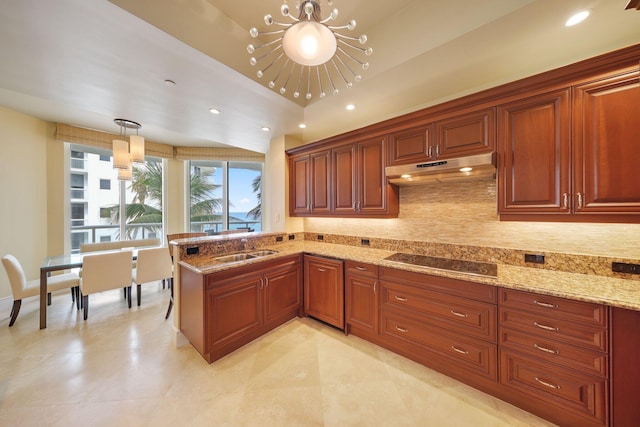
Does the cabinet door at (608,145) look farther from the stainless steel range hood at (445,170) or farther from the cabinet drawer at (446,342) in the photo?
the cabinet drawer at (446,342)

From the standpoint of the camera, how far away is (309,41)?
114cm

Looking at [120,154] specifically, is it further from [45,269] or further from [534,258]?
[534,258]

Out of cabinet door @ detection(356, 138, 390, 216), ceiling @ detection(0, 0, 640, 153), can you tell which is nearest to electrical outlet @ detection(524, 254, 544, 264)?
cabinet door @ detection(356, 138, 390, 216)

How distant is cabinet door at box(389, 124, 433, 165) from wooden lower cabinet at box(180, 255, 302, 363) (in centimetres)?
172

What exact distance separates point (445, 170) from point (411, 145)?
18.3 inches

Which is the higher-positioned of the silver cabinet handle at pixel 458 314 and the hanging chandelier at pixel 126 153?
the hanging chandelier at pixel 126 153

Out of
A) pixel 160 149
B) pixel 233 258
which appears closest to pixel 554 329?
pixel 233 258

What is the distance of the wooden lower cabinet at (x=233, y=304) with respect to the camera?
1979 millimetres

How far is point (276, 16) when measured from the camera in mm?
1863

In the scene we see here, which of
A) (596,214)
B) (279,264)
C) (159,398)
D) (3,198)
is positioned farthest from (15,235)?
(596,214)

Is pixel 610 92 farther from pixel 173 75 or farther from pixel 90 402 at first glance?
pixel 90 402

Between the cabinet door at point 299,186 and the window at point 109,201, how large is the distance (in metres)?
3.58

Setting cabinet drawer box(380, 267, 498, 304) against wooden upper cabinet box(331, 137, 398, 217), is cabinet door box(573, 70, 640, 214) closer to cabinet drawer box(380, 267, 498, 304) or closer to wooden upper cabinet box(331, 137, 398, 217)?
cabinet drawer box(380, 267, 498, 304)

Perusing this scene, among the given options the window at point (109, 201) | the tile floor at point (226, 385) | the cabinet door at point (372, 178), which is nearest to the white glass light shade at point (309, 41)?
the cabinet door at point (372, 178)
